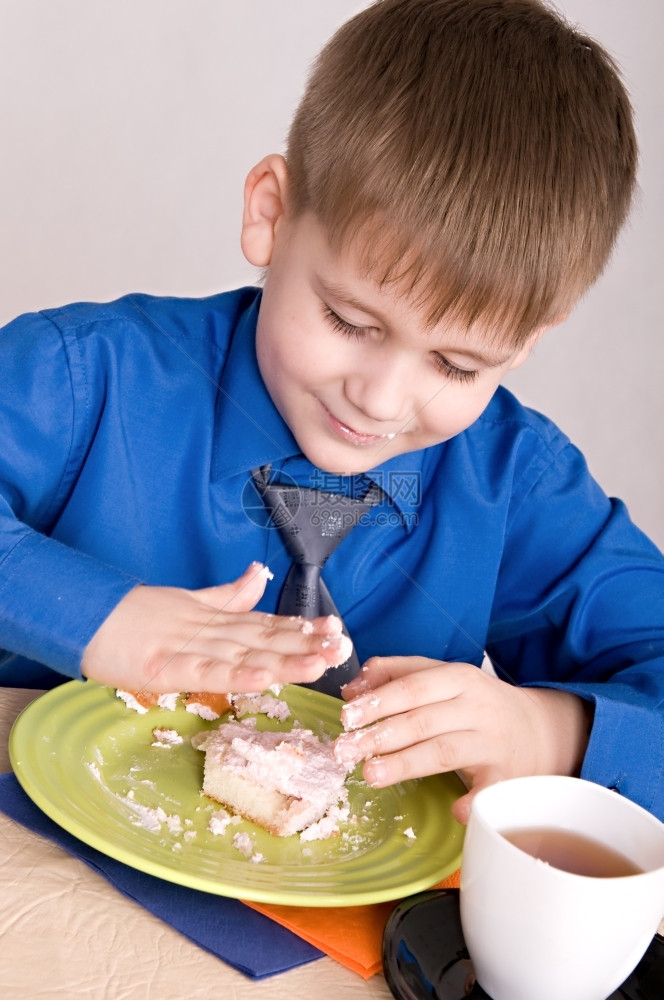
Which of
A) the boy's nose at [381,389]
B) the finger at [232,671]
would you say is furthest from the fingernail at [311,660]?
the boy's nose at [381,389]

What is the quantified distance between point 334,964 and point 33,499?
1.93 feet

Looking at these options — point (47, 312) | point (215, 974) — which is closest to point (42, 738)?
point (215, 974)

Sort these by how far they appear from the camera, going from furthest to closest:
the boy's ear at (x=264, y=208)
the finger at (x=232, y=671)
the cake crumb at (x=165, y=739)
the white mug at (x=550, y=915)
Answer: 1. the boy's ear at (x=264, y=208)
2. the cake crumb at (x=165, y=739)
3. the finger at (x=232, y=671)
4. the white mug at (x=550, y=915)

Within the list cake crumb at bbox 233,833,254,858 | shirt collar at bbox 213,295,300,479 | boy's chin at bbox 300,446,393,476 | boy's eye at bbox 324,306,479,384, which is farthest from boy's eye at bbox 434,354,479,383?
cake crumb at bbox 233,833,254,858

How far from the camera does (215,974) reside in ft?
1.86

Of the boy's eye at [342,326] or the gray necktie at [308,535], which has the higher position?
the boy's eye at [342,326]

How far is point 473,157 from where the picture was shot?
835 millimetres

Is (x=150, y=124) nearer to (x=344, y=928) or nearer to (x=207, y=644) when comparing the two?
(x=207, y=644)

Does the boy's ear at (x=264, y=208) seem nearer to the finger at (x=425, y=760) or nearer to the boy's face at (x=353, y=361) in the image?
the boy's face at (x=353, y=361)

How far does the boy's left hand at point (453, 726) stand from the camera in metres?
0.72

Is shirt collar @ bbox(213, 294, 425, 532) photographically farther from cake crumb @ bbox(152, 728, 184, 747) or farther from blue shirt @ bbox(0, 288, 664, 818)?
cake crumb @ bbox(152, 728, 184, 747)

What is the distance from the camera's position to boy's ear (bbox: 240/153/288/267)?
99 centimetres

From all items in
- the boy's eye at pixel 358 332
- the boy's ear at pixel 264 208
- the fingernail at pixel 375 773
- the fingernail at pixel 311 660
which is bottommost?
the fingernail at pixel 375 773

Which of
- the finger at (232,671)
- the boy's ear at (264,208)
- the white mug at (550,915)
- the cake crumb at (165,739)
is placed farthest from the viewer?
the boy's ear at (264,208)
